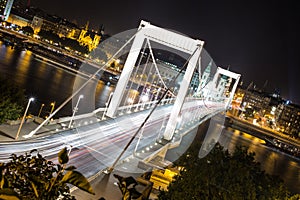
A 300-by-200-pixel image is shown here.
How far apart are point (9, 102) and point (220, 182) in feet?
15.7

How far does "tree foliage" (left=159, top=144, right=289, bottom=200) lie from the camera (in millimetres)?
4492

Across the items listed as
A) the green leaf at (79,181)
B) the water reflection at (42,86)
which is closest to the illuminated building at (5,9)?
the water reflection at (42,86)

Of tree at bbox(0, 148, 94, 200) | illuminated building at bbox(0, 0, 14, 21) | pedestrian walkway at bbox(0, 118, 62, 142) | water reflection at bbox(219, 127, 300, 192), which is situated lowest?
water reflection at bbox(219, 127, 300, 192)

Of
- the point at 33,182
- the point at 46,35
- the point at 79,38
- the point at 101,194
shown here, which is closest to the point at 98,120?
the point at 101,194

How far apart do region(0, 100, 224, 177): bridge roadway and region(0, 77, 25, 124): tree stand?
876mm

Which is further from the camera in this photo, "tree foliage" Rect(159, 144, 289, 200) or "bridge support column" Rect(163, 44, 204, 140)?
"bridge support column" Rect(163, 44, 204, 140)

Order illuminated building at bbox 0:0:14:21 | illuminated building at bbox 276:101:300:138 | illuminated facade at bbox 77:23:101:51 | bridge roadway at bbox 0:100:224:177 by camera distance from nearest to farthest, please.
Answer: bridge roadway at bbox 0:100:224:177 → illuminated building at bbox 0:0:14:21 → illuminated building at bbox 276:101:300:138 → illuminated facade at bbox 77:23:101:51

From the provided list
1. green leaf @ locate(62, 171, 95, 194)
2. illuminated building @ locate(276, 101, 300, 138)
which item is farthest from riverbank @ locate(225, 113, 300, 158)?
green leaf @ locate(62, 171, 95, 194)

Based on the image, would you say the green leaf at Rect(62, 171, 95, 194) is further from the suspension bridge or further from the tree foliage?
the suspension bridge

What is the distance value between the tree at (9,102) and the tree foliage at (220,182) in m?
3.87

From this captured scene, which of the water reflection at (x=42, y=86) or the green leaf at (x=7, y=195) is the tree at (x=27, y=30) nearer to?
the water reflection at (x=42, y=86)

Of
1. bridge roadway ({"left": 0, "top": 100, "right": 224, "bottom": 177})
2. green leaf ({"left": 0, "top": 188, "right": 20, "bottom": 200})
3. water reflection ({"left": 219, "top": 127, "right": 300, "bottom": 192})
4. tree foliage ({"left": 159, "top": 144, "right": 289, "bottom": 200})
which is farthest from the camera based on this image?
water reflection ({"left": 219, "top": 127, "right": 300, "bottom": 192})

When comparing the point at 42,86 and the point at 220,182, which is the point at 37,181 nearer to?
the point at 220,182

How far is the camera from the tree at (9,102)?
25.8 feet
